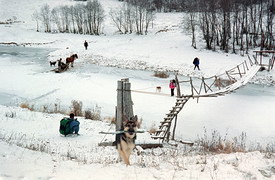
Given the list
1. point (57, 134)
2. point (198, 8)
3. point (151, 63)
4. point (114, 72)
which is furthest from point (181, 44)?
point (57, 134)

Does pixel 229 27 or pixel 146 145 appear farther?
pixel 229 27

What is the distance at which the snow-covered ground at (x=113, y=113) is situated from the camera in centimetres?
474

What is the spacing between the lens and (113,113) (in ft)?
44.5

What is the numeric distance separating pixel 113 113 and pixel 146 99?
297cm

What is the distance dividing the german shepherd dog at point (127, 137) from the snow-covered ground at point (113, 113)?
0.32 meters

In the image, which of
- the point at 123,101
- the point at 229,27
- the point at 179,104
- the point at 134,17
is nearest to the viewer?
the point at 123,101

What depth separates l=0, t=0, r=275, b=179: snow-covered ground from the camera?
4.74 meters

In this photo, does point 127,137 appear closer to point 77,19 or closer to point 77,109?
point 77,109

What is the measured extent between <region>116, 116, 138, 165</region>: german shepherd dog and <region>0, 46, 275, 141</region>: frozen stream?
639cm

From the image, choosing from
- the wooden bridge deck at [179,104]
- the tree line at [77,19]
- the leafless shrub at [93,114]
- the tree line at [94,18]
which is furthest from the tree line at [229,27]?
the tree line at [77,19]

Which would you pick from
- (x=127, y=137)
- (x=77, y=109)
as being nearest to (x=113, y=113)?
(x=77, y=109)

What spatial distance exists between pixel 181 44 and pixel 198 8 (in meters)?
7.92

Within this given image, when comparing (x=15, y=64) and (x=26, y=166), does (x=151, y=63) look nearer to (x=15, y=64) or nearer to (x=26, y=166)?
(x=15, y=64)

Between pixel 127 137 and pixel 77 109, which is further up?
pixel 127 137
